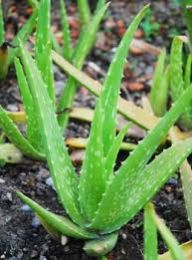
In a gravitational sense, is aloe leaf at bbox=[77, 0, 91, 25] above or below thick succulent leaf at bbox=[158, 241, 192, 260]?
above

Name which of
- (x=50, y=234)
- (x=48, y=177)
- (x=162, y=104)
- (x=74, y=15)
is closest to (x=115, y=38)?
(x=74, y=15)

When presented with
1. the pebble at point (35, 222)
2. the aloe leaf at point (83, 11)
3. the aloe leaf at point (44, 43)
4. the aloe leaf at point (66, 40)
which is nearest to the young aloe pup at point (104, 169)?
the pebble at point (35, 222)

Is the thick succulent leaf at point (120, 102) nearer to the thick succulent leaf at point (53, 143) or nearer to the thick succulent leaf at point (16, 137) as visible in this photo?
the thick succulent leaf at point (16, 137)

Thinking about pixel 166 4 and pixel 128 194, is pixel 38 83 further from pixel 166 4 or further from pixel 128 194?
pixel 166 4

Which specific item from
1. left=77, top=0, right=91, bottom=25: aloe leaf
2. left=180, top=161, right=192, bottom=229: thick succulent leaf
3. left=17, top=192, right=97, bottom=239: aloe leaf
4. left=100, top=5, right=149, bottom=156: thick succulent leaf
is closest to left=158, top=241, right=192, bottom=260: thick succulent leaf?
left=180, top=161, right=192, bottom=229: thick succulent leaf

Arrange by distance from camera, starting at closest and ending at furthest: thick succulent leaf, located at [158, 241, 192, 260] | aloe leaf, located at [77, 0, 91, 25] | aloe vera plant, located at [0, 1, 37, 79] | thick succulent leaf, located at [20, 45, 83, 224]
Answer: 1. thick succulent leaf, located at [20, 45, 83, 224]
2. thick succulent leaf, located at [158, 241, 192, 260]
3. aloe vera plant, located at [0, 1, 37, 79]
4. aloe leaf, located at [77, 0, 91, 25]

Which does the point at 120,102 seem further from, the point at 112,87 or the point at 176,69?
the point at 112,87

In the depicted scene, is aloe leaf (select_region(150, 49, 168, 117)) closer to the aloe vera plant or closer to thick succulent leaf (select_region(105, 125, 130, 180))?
the aloe vera plant
